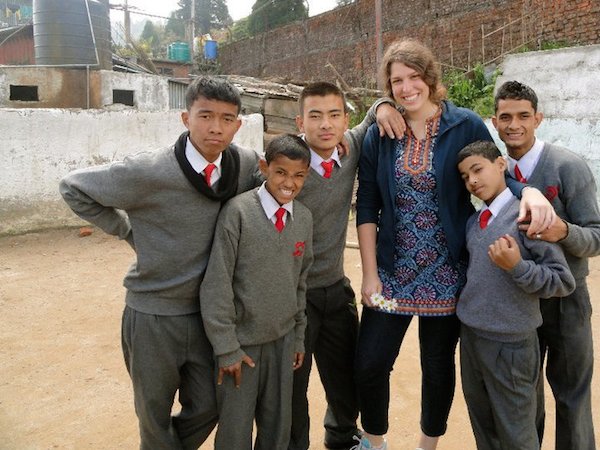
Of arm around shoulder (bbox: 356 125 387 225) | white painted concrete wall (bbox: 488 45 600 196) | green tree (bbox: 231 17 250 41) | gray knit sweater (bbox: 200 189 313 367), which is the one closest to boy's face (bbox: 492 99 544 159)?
arm around shoulder (bbox: 356 125 387 225)

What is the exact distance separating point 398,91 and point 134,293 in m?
1.33

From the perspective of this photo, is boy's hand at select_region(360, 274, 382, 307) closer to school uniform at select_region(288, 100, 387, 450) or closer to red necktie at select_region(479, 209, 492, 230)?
school uniform at select_region(288, 100, 387, 450)

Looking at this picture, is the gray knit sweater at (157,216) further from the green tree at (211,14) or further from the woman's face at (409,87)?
the green tree at (211,14)

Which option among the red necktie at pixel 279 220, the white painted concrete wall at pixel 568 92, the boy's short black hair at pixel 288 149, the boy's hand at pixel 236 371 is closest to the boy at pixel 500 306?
the boy's short black hair at pixel 288 149

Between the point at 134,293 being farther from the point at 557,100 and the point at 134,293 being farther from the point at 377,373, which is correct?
the point at 557,100

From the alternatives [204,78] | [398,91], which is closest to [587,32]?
[398,91]

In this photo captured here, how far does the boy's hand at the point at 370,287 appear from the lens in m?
2.19

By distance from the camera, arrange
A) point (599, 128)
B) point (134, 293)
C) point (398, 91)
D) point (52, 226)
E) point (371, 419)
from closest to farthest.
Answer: point (134, 293) < point (398, 91) < point (371, 419) < point (599, 128) < point (52, 226)

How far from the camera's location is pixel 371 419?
2338 millimetres

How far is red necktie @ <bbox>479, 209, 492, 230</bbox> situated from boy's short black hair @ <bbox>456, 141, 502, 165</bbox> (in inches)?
7.8

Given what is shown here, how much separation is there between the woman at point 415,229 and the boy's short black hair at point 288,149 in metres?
0.39

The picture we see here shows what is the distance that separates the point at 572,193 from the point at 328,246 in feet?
3.19

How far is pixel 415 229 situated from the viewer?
2.13 m

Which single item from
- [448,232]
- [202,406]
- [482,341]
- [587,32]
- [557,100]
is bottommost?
[202,406]
